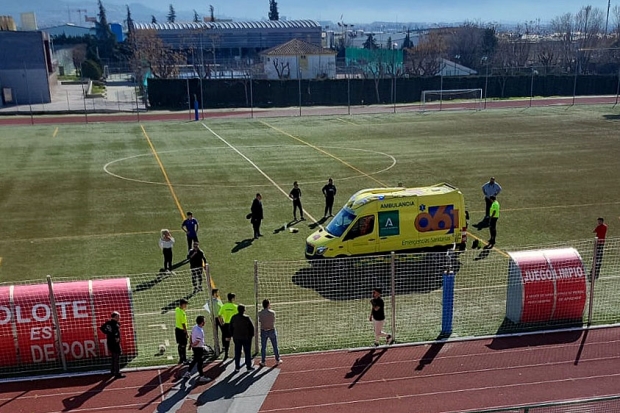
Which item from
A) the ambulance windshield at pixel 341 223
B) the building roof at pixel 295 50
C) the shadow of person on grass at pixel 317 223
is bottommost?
the shadow of person on grass at pixel 317 223

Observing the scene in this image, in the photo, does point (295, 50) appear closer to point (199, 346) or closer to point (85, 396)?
point (199, 346)

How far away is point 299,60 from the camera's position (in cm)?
8775

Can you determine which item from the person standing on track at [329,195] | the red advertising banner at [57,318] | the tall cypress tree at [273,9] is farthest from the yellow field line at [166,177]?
the tall cypress tree at [273,9]

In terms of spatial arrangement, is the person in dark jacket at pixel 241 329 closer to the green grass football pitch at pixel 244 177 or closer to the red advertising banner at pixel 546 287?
the green grass football pitch at pixel 244 177

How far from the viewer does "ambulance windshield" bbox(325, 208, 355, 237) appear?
1824 cm

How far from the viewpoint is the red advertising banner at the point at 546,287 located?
14383mm

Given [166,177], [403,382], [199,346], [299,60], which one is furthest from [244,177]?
[299,60]

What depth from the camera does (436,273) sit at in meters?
17.9

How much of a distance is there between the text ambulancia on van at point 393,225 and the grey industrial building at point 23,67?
59880mm

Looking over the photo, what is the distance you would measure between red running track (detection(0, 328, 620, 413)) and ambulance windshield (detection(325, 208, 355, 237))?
524cm

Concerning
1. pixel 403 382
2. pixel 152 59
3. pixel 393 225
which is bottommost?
pixel 403 382

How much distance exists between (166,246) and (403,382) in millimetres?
A: 9025

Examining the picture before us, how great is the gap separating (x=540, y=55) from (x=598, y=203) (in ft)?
265

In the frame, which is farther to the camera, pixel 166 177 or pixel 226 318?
pixel 166 177
